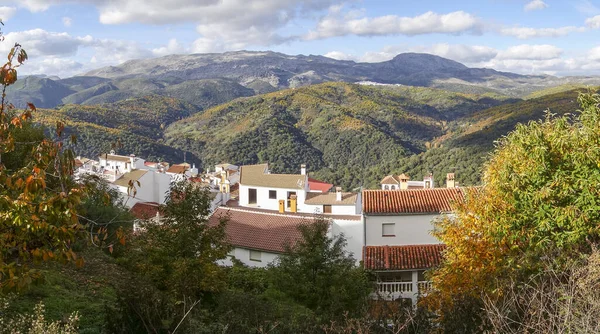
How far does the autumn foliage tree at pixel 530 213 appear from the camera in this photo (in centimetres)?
1045

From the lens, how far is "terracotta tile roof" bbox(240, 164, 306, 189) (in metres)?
41.4

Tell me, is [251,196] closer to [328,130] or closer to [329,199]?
[329,199]

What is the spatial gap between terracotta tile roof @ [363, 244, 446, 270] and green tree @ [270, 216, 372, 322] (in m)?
5.64

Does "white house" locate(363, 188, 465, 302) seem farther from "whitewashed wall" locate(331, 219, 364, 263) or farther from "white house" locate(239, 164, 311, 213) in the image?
"white house" locate(239, 164, 311, 213)

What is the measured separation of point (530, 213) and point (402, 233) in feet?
42.3

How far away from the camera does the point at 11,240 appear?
5285 millimetres

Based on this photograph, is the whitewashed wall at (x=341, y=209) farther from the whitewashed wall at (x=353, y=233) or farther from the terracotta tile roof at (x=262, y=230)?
the whitewashed wall at (x=353, y=233)

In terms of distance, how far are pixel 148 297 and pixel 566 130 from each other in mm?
9751

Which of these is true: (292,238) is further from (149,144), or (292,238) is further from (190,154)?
(190,154)

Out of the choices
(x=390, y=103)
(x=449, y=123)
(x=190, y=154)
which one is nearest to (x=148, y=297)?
(x=190, y=154)

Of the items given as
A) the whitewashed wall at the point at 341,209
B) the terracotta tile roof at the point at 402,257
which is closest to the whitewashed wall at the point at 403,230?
the terracotta tile roof at the point at 402,257

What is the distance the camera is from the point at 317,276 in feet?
48.6

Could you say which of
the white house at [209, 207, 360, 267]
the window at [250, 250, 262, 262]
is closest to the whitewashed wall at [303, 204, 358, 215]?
the white house at [209, 207, 360, 267]

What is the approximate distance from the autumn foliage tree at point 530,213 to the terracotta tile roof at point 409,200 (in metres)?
10.9
